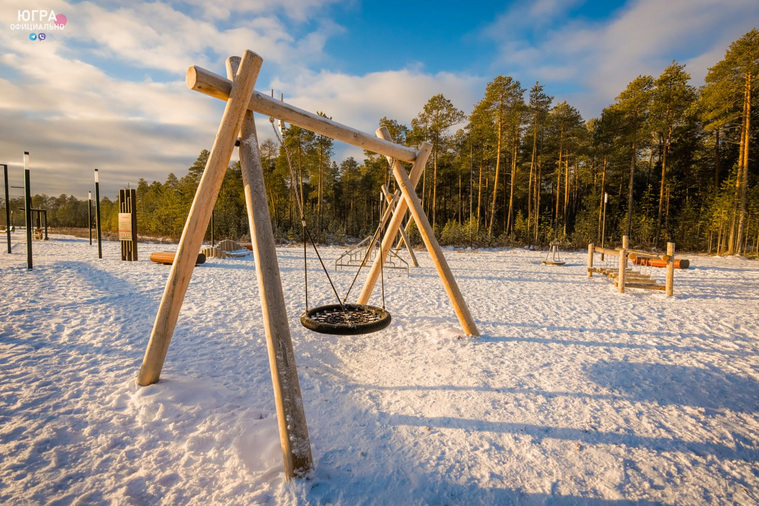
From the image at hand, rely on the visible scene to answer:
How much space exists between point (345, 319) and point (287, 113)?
7.11ft

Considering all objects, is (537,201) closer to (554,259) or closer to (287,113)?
(554,259)

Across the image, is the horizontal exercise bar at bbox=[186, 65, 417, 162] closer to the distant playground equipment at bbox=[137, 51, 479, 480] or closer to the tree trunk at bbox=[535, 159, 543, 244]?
the distant playground equipment at bbox=[137, 51, 479, 480]

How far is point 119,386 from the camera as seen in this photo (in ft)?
10.2

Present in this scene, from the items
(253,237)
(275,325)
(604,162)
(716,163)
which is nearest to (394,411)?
(275,325)

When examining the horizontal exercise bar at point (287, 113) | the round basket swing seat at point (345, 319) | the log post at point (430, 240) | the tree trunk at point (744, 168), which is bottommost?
the round basket swing seat at point (345, 319)

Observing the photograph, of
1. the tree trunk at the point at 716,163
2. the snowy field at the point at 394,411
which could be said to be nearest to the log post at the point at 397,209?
the snowy field at the point at 394,411

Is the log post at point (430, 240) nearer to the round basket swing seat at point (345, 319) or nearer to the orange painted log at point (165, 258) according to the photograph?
the round basket swing seat at point (345, 319)

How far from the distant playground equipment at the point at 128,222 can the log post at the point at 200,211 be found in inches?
405

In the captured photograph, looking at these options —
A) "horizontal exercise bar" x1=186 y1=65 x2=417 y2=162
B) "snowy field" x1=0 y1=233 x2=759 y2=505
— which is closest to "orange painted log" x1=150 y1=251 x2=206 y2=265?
"snowy field" x1=0 y1=233 x2=759 y2=505

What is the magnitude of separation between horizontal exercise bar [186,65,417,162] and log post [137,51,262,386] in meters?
0.14

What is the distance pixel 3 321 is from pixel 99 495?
15.6 ft

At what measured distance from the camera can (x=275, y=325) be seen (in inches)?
90.2

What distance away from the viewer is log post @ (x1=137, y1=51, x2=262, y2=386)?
8.31ft

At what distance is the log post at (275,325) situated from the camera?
6.97 ft
